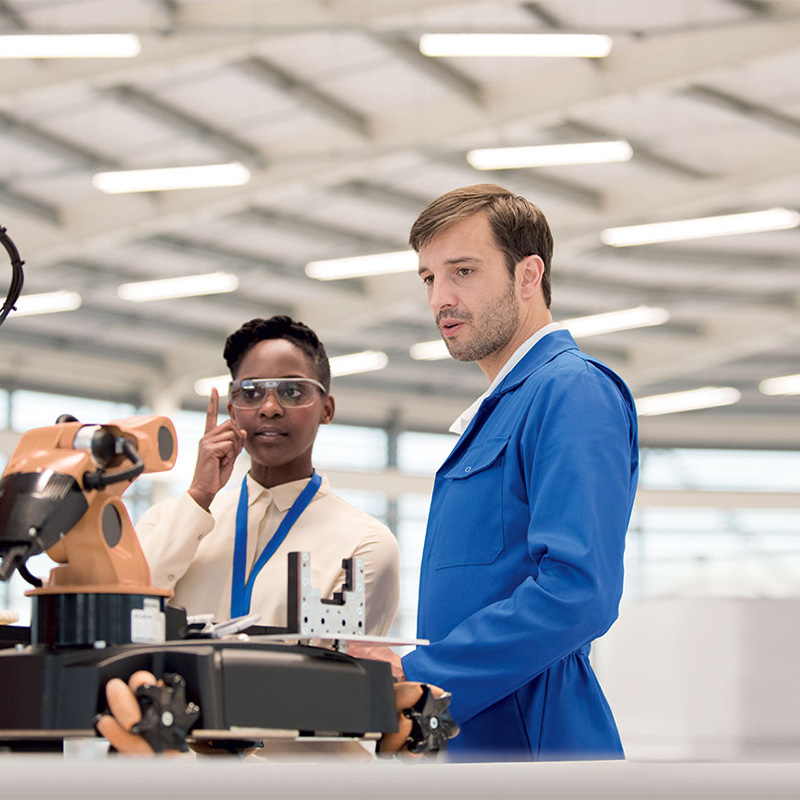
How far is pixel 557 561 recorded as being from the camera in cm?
154

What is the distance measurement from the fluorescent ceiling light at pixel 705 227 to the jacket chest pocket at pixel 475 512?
946 centimetres

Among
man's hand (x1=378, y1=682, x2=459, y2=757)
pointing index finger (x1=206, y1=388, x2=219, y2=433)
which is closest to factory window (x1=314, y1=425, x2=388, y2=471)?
pointing index finger (x1=206, y1=388, x2=219, y2=433)

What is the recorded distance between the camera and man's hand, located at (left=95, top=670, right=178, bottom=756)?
0.96m

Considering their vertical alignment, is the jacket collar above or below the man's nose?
below

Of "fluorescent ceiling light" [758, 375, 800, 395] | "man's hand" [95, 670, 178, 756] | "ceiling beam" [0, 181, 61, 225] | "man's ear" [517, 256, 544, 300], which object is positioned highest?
"ceiling beam" [0, 181, 61, 225]

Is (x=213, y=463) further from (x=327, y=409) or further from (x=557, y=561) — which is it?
(x=557, y=561)

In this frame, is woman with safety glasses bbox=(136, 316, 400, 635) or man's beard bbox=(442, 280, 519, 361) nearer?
man's beard bbox=(442, 280, 519, 361)

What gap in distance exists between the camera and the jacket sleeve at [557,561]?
150 centimetres

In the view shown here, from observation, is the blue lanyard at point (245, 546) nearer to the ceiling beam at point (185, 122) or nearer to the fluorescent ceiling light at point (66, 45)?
the fluorescent ceiling light at point (66, 45)

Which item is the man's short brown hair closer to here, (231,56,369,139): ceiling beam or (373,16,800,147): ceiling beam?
(373,16,800,147): ceiling beam

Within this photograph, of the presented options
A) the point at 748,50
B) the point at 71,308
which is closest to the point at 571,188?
the point at 748,50

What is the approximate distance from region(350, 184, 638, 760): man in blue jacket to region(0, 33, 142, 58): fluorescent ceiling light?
5.56 m

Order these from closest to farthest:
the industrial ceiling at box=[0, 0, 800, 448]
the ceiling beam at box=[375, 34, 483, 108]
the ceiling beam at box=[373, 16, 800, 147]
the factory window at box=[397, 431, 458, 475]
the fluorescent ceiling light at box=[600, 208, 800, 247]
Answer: the industrial ceiling at box=[0, 0, 800, 448] < the ceiling beam at box=[373, 16, 800, 147] < the ceiling beam at box=[375, 34, 483, 108] < the fluorescent ceiling light at box=[600, 208, 800, 247] < the factory window at box=[397, 431, 458, 475]

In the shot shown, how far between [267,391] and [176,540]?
38 cm
